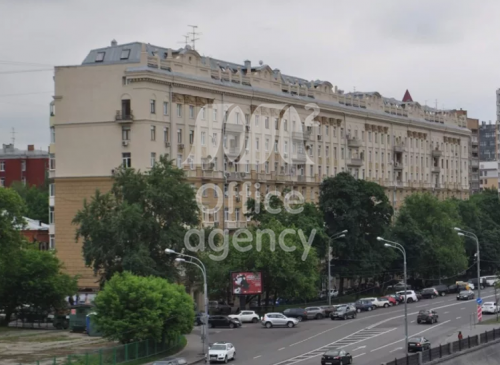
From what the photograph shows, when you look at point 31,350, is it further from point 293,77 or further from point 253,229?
point 293,77

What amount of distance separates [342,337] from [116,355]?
21321 millimetres

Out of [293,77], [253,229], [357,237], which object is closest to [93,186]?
[253,229]

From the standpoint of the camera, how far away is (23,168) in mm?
177625

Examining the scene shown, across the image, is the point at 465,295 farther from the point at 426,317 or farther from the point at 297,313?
the point at 297,313

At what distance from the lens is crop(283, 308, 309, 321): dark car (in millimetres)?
90750

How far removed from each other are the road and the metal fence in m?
2.98

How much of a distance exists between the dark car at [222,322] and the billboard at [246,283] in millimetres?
5541

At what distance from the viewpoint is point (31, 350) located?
69000 millimetres

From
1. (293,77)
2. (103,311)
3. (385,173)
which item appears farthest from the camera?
(385,173)

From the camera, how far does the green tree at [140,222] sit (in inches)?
3164

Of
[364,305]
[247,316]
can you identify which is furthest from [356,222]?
[247,316]

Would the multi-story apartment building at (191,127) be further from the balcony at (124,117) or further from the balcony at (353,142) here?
the balcony at (353,142)

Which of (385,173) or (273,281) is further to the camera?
(385,173)

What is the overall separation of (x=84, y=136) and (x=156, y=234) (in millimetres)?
18621
